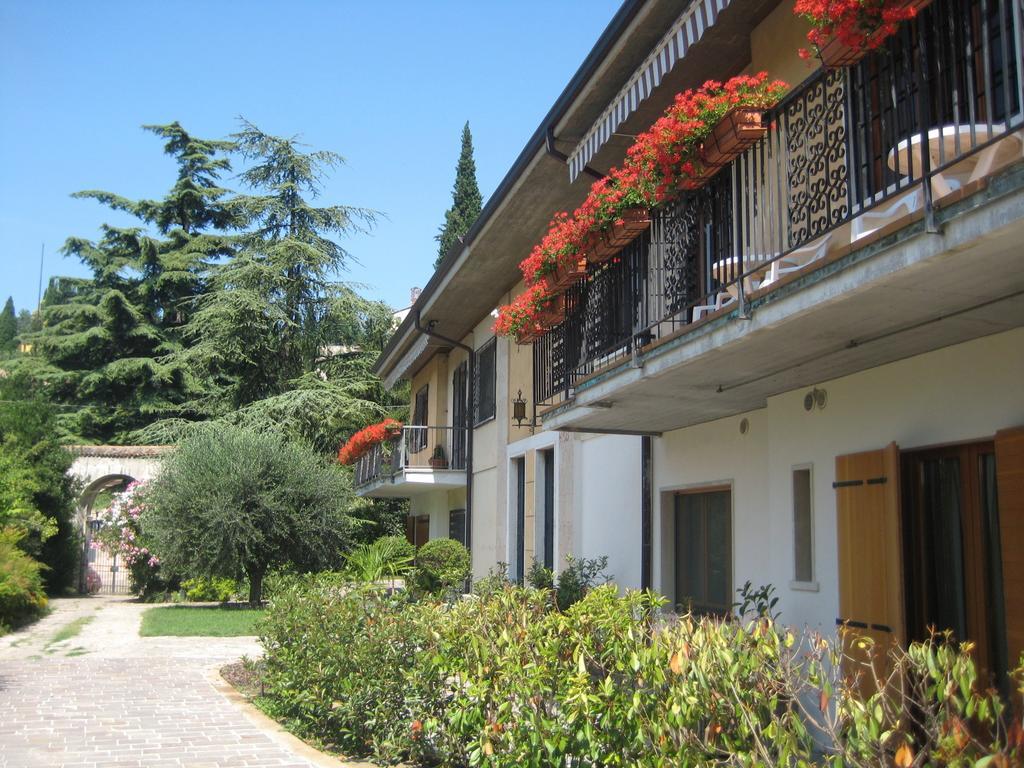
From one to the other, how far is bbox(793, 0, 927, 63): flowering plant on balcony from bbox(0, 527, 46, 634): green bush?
15.3 m

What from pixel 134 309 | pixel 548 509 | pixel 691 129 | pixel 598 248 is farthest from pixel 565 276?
pixel 134 309

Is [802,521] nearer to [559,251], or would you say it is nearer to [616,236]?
[616,236]

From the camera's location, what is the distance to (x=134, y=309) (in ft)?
124

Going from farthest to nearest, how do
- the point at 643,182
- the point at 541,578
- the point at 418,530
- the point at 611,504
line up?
the point at 418,530
the point at 541,578
the point at 611,504
the point at 643,182

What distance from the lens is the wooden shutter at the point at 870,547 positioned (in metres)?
5.92

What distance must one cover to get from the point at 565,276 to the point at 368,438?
1491 cm

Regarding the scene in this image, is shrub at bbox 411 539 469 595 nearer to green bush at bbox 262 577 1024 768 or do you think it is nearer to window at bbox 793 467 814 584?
green bush at bbox 262 577 1024 768

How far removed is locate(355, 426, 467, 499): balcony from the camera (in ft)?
67.0

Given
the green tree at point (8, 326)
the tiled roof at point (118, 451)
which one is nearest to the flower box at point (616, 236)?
the tiled roof at point (118, 451)

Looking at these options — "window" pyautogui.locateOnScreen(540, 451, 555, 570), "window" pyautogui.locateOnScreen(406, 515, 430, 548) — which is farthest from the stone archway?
"window" pyautogui.locateOnScreen(540, 451, 555, 570)

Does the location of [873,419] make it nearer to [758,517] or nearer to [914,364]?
[914,364]

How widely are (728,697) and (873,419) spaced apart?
10.6 ft

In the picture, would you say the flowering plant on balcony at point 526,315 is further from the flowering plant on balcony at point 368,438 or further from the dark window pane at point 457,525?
the flowering plant on balcony at point 368,438

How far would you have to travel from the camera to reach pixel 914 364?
619 cm
